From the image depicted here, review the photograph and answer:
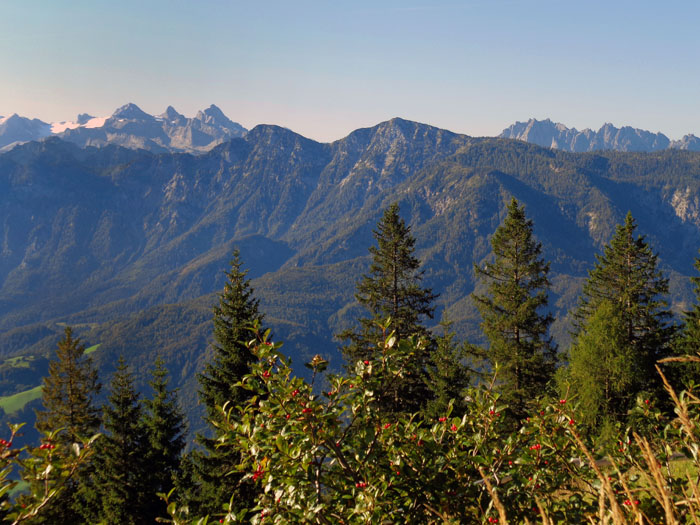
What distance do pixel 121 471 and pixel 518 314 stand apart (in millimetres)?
23883

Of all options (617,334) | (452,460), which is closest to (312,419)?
(452,460)

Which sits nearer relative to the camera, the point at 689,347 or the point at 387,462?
the point at 387,462

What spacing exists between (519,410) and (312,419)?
22817mm

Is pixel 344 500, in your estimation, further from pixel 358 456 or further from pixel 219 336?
pixel 219 336

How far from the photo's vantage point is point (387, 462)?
211 inches

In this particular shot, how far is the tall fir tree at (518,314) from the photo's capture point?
2503cm

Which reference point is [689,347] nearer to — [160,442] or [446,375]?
[446,375]

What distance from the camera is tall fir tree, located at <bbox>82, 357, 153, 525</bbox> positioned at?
999 inches

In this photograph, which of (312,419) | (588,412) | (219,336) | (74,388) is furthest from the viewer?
(74,388)

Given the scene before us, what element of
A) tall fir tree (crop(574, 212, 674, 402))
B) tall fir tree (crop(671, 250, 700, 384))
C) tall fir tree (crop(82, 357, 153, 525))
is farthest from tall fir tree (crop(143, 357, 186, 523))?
tall fir tree (crop(671, 250, 700, 384))

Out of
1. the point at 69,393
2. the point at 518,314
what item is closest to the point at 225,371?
the point at 518,314

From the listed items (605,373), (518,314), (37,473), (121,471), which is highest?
(37,473)

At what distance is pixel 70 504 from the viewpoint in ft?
92.7

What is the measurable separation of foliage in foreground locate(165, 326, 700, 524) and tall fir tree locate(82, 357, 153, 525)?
975 inches
